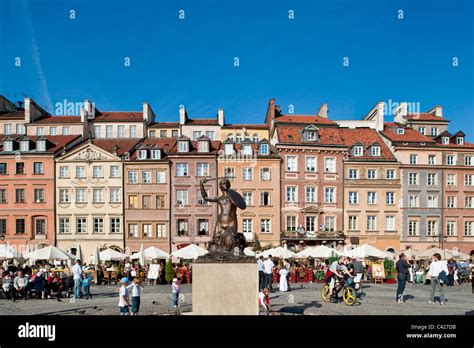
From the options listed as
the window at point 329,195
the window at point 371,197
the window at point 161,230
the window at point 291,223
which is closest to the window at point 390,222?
the window at point 371,197

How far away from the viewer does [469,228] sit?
4288 cm

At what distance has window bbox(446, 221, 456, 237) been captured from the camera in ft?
139

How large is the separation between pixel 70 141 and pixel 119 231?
10381mm

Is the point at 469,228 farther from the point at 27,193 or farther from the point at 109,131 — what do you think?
the point at 27,193

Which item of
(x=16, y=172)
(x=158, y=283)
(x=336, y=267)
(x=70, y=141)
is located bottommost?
(x=158, y=283)

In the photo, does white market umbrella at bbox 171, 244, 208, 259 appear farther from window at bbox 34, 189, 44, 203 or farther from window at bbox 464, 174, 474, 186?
window at bbox 464, 174, 474, 186

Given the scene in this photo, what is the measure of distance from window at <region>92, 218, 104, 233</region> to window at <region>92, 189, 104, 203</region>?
68.7 inches

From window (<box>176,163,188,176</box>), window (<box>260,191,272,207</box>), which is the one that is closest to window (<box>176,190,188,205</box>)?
window (<box>176,163,188,176</box>)

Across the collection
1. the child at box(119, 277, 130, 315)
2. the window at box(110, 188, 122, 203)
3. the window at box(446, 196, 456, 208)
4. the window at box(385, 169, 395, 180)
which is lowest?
the child at box(119, 277, 130, 315)

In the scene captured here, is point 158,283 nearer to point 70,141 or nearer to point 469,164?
point 70,141
